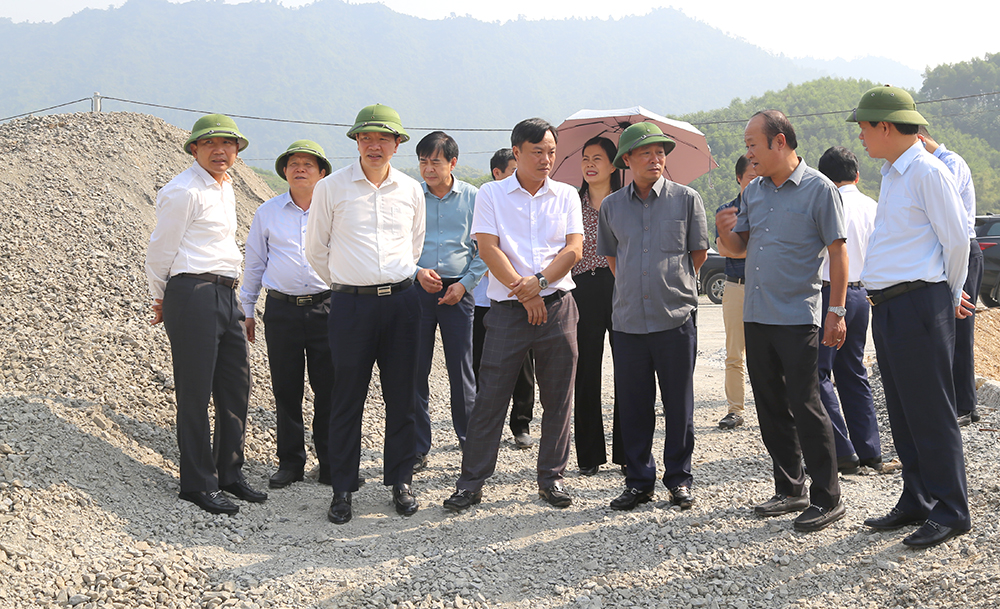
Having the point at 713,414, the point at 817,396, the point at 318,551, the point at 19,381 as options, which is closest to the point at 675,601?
the point at 817,396

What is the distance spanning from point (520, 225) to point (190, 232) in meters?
1.92

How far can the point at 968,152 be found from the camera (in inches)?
2785

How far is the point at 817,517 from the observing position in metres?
3.82

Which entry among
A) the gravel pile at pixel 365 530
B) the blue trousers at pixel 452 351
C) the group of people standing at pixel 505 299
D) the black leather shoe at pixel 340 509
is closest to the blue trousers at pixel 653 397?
the group of people standing at pixel 505 299

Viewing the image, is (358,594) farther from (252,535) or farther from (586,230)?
(586,230)

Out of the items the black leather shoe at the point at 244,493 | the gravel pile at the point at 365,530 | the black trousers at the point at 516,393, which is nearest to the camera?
the gravel pile at the point at 365,530

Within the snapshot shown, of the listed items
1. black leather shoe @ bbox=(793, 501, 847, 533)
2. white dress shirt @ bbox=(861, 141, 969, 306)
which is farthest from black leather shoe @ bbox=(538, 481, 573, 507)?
white dress shirt @ bbox=(861, 141, 969, 306)

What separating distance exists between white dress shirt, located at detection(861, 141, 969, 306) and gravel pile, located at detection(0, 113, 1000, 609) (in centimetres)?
124

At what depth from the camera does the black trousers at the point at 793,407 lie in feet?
12.6

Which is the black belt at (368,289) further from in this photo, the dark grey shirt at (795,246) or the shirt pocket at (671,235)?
the dark grey shirt at (795,246)

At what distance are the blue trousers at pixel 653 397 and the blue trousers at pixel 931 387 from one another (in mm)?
1090

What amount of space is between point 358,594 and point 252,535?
1.00 meters

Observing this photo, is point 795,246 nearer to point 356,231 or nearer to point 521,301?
point 521,301

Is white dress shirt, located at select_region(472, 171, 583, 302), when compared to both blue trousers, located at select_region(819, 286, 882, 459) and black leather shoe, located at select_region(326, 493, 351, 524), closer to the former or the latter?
black leather shoe, located at select_region(326, 493, 351, 524)
